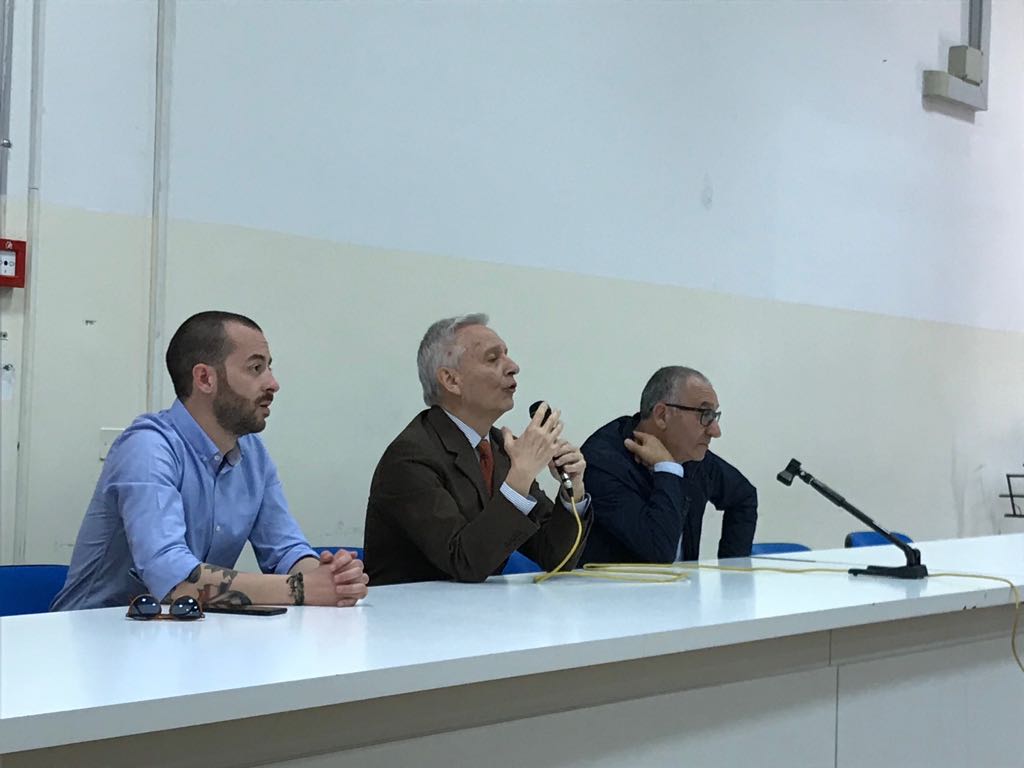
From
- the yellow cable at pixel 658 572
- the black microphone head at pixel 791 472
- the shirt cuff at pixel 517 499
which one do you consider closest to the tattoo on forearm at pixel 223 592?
the shirt cuff at pixel 517 499

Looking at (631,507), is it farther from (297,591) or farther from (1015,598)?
(297,591)

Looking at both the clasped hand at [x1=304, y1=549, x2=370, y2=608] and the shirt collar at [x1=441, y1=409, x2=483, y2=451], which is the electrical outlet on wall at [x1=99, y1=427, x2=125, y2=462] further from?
the clasped hand at [x1=304, y1=549, x2=370, y2=608]

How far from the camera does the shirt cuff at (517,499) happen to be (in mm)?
2195

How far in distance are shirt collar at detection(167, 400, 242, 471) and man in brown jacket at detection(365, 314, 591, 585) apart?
15.5 inches

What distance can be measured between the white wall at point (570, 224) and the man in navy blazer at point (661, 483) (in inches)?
29.2

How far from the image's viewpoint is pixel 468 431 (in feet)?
8.50

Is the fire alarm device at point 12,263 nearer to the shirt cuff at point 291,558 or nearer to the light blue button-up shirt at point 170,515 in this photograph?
the light blue button-up shirt at point 170,515

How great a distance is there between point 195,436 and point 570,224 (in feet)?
7.12

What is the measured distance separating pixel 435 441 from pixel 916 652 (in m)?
1.08

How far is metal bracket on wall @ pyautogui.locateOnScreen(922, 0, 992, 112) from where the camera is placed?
543 cm

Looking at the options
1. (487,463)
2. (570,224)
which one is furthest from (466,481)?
(570,224)

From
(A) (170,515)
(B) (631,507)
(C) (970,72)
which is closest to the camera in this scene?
(A) (170,515)

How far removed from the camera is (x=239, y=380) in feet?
7.28

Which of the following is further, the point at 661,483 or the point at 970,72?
the point at 970,72
